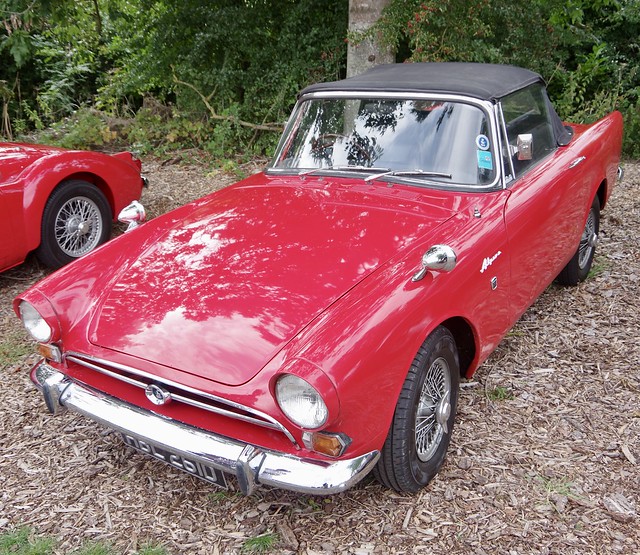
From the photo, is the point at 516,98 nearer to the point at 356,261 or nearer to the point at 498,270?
the point at 498,270

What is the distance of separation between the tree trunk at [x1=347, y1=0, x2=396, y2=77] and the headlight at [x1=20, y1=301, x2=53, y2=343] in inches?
191

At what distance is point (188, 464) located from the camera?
8.43ft

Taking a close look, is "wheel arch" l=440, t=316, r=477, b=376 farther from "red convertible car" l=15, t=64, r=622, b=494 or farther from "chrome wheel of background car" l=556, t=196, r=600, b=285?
"chrome wheel of background car" l=556, t=196, r=600, b=285

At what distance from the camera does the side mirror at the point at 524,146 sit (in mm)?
3510

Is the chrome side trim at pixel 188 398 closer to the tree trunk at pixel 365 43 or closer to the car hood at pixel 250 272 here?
the car hood at pixel 250 272

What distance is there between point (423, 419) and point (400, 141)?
1.53 m

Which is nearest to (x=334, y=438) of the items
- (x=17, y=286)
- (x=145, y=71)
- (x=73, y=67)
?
(x=17, y=286)

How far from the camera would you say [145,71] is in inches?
368

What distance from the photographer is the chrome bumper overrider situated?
7.65 feet

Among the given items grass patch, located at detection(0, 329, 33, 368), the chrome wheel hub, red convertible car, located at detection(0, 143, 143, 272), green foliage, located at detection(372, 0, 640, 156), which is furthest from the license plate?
green foliage, located at detection(372, 0, 640, 156)

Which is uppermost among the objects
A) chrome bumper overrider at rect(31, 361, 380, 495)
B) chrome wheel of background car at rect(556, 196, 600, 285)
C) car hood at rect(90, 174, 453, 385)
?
car hood at rect(90, 174, 453, 385)

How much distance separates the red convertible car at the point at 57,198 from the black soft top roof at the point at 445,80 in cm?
224

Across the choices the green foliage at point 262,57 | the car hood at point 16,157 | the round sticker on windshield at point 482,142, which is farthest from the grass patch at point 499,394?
the green foliage at point 262,57

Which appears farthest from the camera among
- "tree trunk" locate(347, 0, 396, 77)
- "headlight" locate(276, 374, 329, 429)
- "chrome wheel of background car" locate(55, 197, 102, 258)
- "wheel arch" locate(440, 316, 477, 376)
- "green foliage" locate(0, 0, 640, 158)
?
"green foliage" locate(0, 0, 640, 158)
